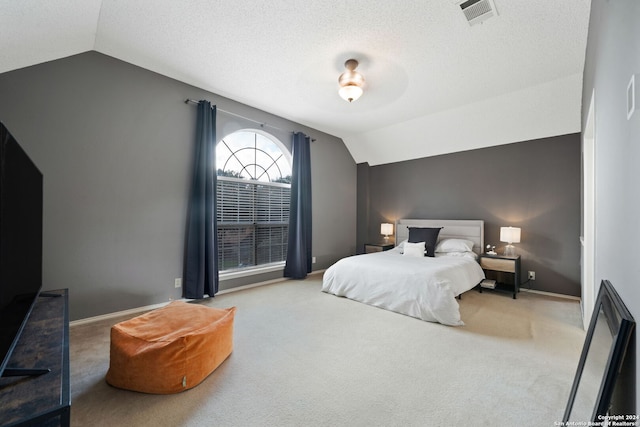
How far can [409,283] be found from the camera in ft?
9.84

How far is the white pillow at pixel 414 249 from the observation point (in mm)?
4156

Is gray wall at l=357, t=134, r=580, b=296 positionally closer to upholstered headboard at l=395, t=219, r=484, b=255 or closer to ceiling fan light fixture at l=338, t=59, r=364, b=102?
upholstered headboard at l=395, t=219, r=484, b=255

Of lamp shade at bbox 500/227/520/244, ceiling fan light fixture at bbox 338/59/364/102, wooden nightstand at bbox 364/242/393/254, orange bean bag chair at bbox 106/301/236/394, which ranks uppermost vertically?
ceiling fan light fixture at bbox 338/59/364/102

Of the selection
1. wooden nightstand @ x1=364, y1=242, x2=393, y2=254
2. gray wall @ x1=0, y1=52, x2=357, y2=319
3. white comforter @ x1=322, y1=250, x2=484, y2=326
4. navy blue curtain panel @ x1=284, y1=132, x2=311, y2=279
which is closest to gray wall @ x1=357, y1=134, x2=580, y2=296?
wooden nightstand @ x1=364, y1=242, x2=393, y2=254

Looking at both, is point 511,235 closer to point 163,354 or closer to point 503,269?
point 503,269

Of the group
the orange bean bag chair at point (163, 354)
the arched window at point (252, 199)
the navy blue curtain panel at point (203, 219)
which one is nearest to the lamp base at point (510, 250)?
the arched window at point (252, 199)

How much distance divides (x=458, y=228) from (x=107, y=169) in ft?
16.4

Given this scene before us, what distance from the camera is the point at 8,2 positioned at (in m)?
1.58

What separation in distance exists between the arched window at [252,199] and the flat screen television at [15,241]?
237 cm

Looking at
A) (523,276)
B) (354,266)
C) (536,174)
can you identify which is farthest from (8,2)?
(523,276)

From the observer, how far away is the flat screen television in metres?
1.00

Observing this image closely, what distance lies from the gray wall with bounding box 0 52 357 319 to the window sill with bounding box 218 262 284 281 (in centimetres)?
70

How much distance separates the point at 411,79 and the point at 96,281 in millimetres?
4133

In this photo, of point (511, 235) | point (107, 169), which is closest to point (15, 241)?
point (107, 169)
